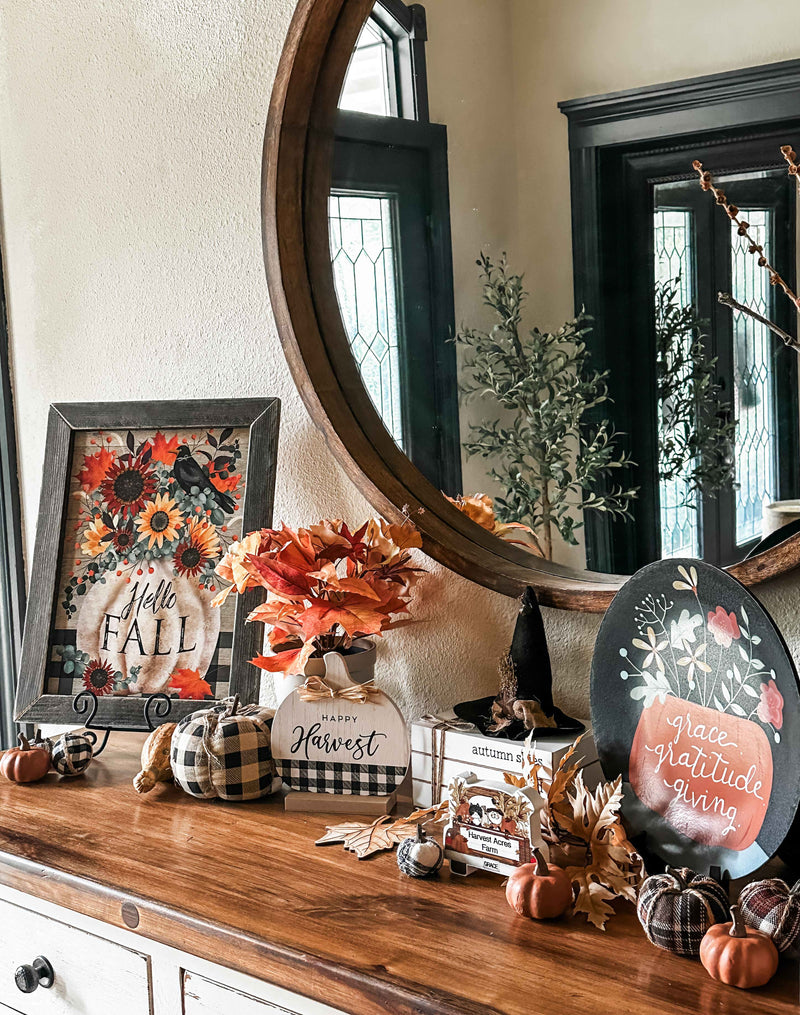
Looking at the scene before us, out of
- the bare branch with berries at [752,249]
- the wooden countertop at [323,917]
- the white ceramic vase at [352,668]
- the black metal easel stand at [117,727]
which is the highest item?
the bare branch with berries at [752,249]

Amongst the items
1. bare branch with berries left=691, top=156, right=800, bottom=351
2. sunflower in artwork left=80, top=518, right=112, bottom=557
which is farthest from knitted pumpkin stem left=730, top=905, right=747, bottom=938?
sunflower in artwork left=80, top=518, right=112, bottom=557

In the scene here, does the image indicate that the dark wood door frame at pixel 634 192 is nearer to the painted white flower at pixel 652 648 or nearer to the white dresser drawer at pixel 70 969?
the painted white flower at pixel 652 648

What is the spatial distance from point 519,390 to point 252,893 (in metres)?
0.64

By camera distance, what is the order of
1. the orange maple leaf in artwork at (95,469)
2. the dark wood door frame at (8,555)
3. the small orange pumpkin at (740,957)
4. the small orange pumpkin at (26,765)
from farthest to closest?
the dark wood door frame at (8,555) < the orange maple leaf in artwork at (95,469) < the small orange pumpkin at (26,765) < the small orange pumpkin at (740,957)

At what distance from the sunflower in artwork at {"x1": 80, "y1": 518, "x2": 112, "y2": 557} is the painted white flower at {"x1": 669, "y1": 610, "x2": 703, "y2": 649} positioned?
0.90 m

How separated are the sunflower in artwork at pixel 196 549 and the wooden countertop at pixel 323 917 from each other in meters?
0.33

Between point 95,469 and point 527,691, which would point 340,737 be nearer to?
point 527,691

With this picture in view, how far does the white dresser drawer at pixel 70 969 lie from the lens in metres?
1.11

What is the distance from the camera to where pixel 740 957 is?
85 centimetres

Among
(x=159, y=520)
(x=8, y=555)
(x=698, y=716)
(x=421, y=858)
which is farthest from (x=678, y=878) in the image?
(x=8, y=555)

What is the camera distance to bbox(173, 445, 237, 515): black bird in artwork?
151 centimetres

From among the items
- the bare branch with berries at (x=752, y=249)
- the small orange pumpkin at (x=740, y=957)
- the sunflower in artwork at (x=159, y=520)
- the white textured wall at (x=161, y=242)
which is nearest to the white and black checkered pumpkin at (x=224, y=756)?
the white textured wall at (x=161, y=242)

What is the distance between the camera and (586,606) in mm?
1217

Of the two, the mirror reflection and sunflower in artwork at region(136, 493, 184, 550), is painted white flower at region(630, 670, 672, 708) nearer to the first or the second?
the mirror reflection
